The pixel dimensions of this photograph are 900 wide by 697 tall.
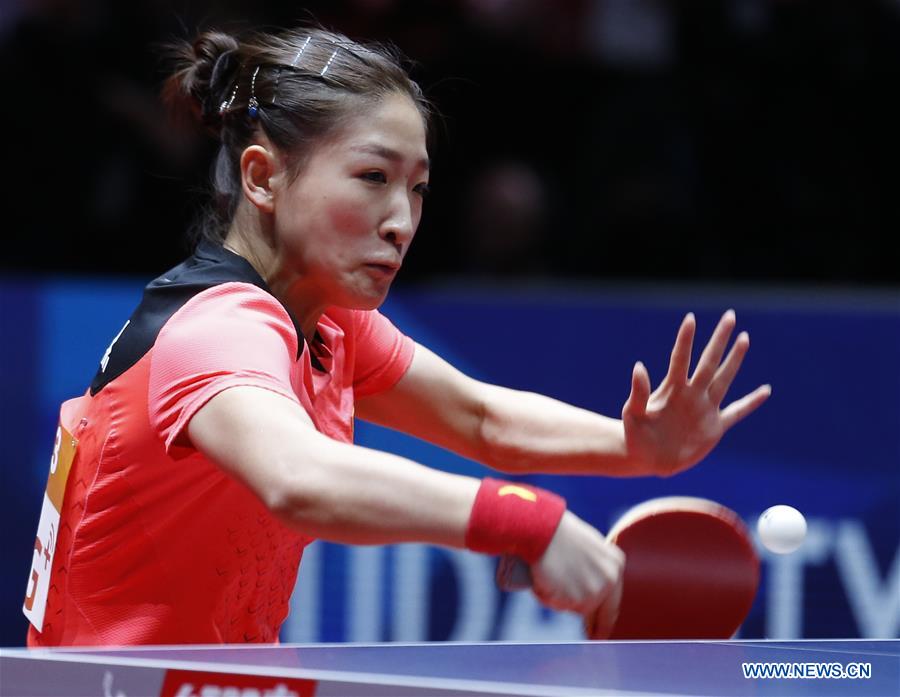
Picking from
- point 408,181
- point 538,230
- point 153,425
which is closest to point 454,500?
point 153,425

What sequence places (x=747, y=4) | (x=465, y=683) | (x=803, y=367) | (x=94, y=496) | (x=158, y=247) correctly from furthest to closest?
(x=747, y=4)
(x=158, y=247)
(x=803, y=367)
(x=94, y=496)
(x=465, y=683)

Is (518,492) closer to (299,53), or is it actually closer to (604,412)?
(299,53)

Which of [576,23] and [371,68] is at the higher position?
[576,23]

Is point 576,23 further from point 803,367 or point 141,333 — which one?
point 141,333

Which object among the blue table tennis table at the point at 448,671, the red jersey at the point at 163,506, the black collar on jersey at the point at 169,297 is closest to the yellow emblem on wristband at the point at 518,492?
the blue table tennis table at the point at 448,671

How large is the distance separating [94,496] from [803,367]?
276cm

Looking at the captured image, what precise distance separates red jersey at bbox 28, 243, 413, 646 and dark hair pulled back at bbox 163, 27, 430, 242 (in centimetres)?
19

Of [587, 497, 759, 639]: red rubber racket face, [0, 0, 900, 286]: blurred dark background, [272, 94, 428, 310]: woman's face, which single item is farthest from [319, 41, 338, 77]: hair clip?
[0, 0, 900, 286]: blurred dark background

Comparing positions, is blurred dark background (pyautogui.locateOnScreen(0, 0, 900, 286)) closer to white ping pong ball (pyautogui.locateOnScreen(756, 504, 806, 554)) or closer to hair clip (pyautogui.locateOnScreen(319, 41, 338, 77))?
hair clip (pyautogui.locateOnScreen(319, 41, 338, 77))

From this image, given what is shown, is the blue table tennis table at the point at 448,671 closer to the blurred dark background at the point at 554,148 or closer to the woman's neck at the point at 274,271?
the woman's neck at the point at 274,271

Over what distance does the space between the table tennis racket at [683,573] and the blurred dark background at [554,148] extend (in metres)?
3.08

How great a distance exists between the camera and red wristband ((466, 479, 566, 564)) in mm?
1708

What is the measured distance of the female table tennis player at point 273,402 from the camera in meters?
1.79

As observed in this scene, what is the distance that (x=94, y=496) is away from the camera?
2.21 m
